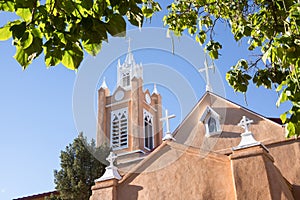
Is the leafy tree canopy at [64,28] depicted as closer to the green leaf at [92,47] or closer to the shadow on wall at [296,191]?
the green leaf at [92,47]

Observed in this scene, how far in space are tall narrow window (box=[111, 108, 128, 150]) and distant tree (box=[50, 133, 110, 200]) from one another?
748 cm

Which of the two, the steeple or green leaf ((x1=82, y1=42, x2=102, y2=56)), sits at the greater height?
the steeple

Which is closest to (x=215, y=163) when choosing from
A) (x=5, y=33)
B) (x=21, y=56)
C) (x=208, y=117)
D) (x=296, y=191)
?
(x=296, y=191)

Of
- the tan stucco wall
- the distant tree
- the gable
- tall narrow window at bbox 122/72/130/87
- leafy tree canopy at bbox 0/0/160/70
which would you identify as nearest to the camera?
leafy tree canopy at bbox 0/0/160/70

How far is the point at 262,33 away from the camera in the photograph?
4953 mm

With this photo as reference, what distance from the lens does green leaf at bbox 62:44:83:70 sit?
253 cm

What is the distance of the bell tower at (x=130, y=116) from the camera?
2901cm

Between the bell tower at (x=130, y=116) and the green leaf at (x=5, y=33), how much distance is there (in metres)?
25.1

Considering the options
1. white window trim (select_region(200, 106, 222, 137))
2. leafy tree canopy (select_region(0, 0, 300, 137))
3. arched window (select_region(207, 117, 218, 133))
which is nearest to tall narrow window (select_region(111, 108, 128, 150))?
white window trim (select_region(200, 106, 222, 137))

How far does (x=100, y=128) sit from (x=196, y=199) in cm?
2118

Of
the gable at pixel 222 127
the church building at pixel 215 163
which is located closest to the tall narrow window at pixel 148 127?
the gable at pixel 222 127

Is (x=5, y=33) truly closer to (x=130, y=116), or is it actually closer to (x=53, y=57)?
(x=53, y=57)

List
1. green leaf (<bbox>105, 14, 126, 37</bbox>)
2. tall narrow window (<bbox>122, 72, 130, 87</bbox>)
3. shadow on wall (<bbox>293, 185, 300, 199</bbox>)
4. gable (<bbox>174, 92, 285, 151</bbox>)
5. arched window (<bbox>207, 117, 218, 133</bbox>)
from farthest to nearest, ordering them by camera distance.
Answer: tall narrow window (<bbox>122, 72, 130, 87</bbox>) < arched window (<bbox>207, 117, 218, 133</bbox>) < gable (<bbox>174, 92, 285, 151</bbox>) < shadow on wall (<bbox>293, 185, 300, 199</bbox>) < green leaf (<bbox>105, 14, 126, 37</bbox>)

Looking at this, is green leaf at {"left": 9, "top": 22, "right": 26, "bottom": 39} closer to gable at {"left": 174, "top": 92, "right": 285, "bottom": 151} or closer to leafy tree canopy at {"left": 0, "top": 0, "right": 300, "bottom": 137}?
leafy tree canopy at {"left": 0, "top": 0, "right": 300, "bottom": 137}
